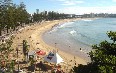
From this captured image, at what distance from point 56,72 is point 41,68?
8.12ft

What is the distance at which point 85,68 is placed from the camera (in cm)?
790

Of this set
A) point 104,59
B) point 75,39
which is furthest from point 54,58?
point 75,39

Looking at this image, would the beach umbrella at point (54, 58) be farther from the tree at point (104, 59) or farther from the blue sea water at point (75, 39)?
the blue sea water at point (75, 39)

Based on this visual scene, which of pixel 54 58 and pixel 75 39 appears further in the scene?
pixel 75 39

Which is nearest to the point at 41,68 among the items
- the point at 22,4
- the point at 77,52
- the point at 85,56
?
the point at 85,56

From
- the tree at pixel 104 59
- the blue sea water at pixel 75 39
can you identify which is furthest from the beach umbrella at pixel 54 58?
the blue sea water at pixel 75 39

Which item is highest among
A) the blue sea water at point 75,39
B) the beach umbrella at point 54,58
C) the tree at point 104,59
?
the tree at point 104,59

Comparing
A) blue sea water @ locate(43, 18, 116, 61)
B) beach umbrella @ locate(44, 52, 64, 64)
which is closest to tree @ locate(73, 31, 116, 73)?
beach umbrella @ locate(44, 52, 64, 64)

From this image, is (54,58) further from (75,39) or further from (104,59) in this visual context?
(75,39)

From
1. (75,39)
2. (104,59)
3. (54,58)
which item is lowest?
(75,39)

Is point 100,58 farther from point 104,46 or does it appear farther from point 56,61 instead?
point 56,61

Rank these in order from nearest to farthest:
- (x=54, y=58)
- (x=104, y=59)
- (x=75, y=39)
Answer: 1. (x=104, y=59)
2. (x=54, y=58)
3. (x=75, y=39)

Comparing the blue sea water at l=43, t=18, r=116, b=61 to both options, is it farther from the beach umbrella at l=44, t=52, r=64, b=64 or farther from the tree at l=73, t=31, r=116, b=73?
the tree at l=73, t=31, r=116, b=73

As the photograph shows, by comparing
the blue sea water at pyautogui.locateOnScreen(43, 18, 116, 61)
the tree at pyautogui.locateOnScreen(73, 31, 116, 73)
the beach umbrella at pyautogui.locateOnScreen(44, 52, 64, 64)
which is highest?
the tree at pyautogui.locateOnScreen(73, 31, 116, 73)
